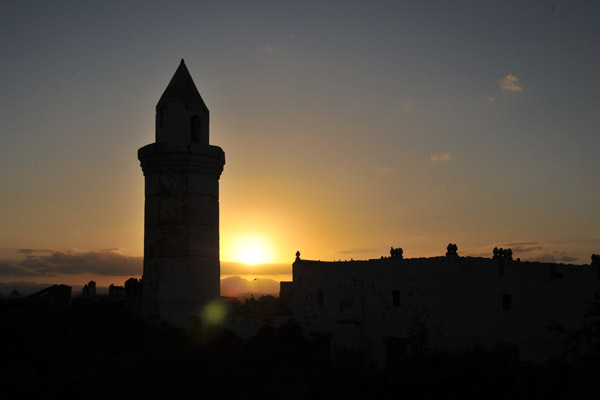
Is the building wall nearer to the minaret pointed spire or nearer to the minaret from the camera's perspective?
the minaret

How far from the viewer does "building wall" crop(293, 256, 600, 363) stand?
2298cm

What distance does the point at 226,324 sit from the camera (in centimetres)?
2839

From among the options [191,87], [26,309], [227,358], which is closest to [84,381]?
[227,358]

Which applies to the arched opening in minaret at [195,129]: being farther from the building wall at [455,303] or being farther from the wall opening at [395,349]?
the wall opening at [395,349]

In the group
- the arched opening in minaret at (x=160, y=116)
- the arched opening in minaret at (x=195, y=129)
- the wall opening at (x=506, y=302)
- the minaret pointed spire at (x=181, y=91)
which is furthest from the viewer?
the arched opening in minaret at (x=195, y=129)

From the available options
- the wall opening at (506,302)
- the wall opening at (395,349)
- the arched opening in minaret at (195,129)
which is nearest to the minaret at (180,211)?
the arched opening in minaret at (195,129)

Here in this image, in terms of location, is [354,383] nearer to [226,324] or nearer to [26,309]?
[226,324]

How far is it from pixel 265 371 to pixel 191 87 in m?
14.9

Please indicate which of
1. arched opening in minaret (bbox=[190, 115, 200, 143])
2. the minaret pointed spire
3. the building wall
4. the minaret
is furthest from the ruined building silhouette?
the minaret pointed spire

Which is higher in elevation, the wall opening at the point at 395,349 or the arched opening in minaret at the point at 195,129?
the arched opening in minaret at the point at 195,129

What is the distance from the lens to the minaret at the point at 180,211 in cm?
2783

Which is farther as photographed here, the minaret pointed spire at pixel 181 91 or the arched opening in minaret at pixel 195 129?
the arched opening in minaret at pixel 195 129

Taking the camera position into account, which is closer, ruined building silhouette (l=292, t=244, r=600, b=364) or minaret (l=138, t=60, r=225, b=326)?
ruined building silhouette (l=292, t=244, r=600, b=364)

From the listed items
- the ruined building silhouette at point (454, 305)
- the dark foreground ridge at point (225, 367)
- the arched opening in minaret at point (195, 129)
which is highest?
the arched opening in minaret at point (195, 129)
